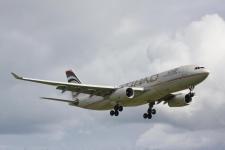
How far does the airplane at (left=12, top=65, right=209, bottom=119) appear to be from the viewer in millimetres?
76250

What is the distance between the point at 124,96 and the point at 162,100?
414 inches

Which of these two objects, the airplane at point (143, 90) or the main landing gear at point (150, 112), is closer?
the airplane at point (143, 90)

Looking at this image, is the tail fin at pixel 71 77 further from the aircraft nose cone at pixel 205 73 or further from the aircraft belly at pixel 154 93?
the aircraft nose cone at pixel 205 73

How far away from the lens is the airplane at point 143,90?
7625cm

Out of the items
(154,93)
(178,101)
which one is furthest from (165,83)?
(178,101)

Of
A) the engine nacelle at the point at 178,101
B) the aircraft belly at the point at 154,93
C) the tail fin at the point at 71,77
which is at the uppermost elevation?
the tail fin at the point at 71,77

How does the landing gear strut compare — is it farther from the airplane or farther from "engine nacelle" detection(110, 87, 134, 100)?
"engine nacelle" detection(110, 87, 134, 100)

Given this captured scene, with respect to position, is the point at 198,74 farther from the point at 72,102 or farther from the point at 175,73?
the point at 72,102

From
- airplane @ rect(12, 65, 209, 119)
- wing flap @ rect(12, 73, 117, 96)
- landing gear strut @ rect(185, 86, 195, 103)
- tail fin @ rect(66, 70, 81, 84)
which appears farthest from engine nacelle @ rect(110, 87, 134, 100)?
tail fin @ rect(66, 70, 81, 84)

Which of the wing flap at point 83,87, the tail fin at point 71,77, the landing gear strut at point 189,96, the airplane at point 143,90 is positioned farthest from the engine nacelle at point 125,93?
the tail fin at point 71,77

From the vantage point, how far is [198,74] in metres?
75.7

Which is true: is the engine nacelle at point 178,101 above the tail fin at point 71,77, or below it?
below

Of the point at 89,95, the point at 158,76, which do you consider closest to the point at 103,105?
the point at 89,95

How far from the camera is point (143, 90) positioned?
7906cm
